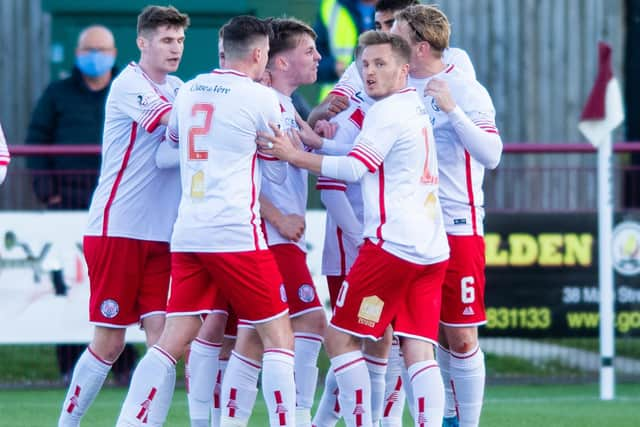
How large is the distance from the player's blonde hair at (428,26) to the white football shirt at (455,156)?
7.0 inches

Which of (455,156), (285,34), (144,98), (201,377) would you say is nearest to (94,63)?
(285,34)

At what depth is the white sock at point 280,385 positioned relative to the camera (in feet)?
24.6

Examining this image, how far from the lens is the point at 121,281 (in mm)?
8094

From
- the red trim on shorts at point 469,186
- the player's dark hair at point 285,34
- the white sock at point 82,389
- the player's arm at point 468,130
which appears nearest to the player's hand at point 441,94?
the player's arm at point 468,130

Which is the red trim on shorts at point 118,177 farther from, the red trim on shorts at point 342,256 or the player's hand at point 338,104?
the red trim on shorts at point 342,256

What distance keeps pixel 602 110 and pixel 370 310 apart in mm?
3654

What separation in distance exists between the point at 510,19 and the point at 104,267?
7.68 metres

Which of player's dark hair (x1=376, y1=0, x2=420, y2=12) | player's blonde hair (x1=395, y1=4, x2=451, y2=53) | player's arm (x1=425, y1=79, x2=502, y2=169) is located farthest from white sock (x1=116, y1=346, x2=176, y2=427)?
player's dark hair (x1=376, y1=0, x2=420, y2=12)

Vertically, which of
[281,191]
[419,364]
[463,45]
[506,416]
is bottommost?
[506,416]

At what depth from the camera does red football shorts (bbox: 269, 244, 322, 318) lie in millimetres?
8062

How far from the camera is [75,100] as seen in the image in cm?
1179

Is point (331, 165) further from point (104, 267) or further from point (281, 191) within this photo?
point (104, 267)

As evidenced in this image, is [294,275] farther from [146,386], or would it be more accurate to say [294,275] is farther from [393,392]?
[146,386]

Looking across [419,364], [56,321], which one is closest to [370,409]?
[419,364]
